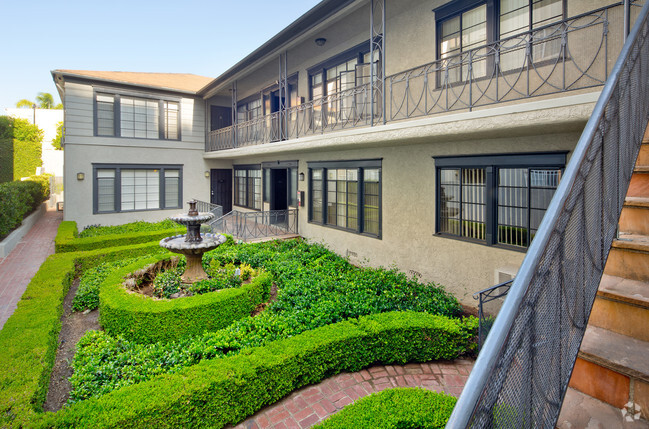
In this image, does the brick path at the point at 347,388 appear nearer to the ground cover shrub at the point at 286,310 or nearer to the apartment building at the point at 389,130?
the ground cover shrub at the point at 286,310

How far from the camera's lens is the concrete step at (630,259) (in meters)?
2.25

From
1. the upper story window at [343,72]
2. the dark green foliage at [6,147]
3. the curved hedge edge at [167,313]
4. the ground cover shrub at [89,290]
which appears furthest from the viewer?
the dark green foliage at [6,147]

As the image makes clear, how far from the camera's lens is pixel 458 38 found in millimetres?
8203

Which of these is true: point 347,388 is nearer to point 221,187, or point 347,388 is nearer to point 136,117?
point 221,187

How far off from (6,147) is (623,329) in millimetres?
27728

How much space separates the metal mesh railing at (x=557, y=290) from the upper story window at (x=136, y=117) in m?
18.9

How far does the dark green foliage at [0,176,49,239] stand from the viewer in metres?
12.1

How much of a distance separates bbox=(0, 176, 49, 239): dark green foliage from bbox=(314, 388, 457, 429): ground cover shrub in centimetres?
1358

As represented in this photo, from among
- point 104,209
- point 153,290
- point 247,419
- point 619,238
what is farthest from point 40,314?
point 104,209

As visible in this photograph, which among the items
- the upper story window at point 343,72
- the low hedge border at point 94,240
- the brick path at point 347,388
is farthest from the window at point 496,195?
the low hedge border at point 94,240

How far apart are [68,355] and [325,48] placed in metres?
11.0

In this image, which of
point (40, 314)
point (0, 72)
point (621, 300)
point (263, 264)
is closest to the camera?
point (621, 300)

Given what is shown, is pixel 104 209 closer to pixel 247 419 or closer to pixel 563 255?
pixel 247 419

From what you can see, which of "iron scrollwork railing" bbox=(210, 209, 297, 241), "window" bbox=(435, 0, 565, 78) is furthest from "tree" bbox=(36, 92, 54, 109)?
"window" bbox=(435, 0, 565, 78)
